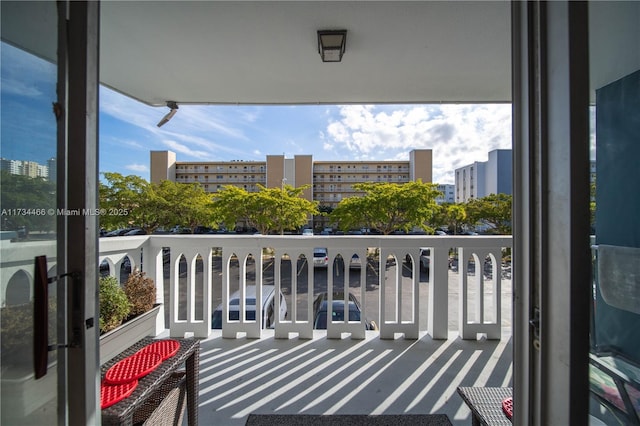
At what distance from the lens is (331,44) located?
1661 mm

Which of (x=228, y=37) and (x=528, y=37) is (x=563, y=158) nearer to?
(x=528, y=37)

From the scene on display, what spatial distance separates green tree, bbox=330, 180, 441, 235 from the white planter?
500 inches

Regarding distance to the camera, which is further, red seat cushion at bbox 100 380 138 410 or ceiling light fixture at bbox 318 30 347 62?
ceiling light fixture at bbox 318 30 347 62

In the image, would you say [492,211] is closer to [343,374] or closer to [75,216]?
[343,374]

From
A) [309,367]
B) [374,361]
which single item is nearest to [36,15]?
[309,367]

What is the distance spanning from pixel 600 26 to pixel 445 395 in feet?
Result: 6.38

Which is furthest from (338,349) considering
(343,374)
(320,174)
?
(320,174)

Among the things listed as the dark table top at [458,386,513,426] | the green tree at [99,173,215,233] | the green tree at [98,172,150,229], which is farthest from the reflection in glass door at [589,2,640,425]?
the green tree at [99,173,215,233]

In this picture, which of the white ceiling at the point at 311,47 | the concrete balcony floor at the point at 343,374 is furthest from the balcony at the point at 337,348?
the white ceiling at the point at 311,47

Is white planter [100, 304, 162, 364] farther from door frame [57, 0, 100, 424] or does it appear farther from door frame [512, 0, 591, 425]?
door frame [512, 0, 591, 425]

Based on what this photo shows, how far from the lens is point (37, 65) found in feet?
2.13

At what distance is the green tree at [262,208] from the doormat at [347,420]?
39.7 ft

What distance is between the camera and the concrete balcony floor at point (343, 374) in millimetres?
1532

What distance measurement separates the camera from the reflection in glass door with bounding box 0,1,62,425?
0.59 m
